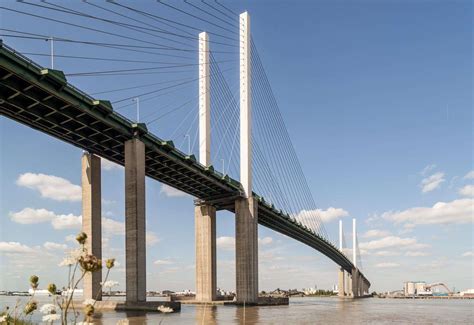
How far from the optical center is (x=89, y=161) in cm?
5034

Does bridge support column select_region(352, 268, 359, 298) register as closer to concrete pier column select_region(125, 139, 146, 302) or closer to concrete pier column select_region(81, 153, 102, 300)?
concrete pier column select_region(81, 153, 102, 300)

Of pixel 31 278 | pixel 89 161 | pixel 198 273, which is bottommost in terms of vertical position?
pixel 198 273

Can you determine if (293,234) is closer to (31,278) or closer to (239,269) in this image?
(239,269)

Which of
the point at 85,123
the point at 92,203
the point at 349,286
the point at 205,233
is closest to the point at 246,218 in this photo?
the point at 205,233

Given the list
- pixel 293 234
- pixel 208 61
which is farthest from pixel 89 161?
pixel 293 234

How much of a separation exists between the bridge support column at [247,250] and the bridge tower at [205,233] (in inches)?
214

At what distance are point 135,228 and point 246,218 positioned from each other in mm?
24367

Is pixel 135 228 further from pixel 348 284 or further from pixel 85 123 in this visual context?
pixel 348 284

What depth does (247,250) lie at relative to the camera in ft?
217

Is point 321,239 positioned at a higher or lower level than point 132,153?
lower

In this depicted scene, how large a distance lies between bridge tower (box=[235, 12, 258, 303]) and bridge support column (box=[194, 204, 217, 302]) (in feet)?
19.4

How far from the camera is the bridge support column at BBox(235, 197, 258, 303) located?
66.0 metres

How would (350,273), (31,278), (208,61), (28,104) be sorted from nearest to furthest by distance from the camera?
(31,278) → (28,104) → (208,61) → (350,273)

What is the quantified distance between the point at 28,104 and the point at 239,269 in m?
36.1
